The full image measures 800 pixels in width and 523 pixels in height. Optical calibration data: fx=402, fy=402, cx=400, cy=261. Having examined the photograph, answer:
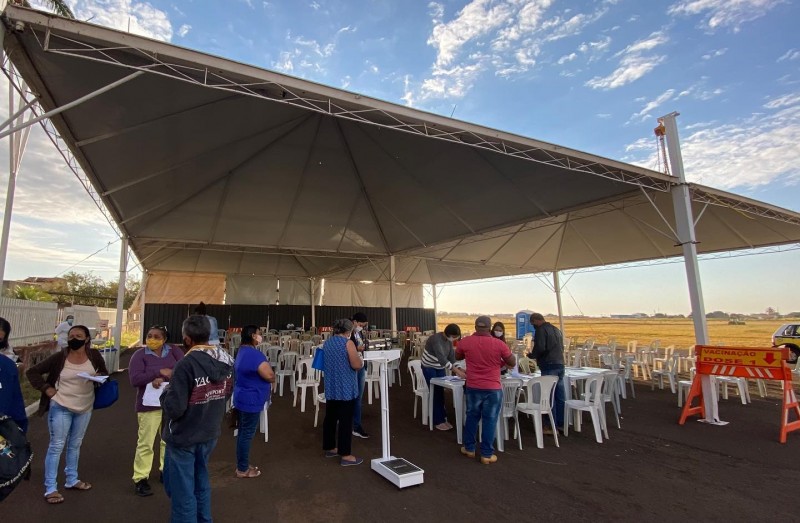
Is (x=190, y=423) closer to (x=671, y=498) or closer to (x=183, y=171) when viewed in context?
(x=671, y=498)

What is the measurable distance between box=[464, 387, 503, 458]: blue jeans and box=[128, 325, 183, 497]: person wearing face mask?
2.79 metres

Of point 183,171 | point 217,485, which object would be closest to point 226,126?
point 183,171

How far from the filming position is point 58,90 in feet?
16.4

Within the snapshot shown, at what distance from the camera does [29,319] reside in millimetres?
8547

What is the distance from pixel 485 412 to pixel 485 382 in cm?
33

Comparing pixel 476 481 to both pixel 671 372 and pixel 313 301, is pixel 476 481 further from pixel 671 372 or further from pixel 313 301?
pixel 313 301

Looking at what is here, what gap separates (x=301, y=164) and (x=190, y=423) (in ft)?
25.4

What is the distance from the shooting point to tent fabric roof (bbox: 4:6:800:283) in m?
4.56

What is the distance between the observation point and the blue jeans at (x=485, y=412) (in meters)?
4.09

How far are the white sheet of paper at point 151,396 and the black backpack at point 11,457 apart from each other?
127cm

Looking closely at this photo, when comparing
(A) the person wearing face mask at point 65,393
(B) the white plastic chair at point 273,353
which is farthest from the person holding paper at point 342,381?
(B) the white plastic chair at point 273,353

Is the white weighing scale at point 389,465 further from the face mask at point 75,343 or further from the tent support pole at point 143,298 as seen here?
the tent support pole at point 143,298

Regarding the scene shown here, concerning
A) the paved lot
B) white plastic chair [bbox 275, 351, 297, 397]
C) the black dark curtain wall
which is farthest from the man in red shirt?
the black dark curtain wall

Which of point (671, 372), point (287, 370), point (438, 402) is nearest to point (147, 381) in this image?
point (438, 402)
